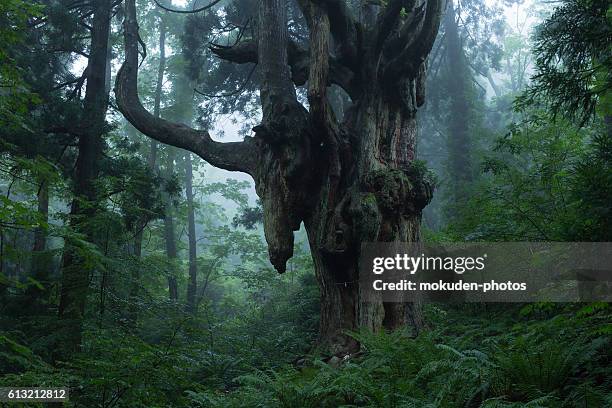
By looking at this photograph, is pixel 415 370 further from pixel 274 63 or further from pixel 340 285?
pixel 274 63

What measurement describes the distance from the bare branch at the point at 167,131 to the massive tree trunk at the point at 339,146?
0.02m

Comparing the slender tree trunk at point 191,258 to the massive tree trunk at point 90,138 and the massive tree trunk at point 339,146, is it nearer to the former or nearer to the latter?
the massive tree trunk at point 90,138

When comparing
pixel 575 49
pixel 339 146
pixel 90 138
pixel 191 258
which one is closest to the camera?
pixel 575 49

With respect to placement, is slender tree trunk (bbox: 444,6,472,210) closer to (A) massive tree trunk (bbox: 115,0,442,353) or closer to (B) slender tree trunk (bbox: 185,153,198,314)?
(B) slender tree trunk (bbox: 185,153,198,314)

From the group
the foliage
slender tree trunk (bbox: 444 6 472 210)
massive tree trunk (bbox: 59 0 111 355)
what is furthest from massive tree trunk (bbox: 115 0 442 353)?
slender tree trunk (bbox: 444 6 472 210)

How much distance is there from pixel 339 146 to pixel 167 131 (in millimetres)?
3260

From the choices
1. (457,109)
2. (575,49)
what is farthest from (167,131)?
(457,109)

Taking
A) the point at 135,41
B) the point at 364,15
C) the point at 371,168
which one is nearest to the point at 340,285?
the point at 371,168

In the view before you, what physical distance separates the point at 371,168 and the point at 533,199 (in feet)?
11.7

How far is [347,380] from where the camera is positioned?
4.38 metres

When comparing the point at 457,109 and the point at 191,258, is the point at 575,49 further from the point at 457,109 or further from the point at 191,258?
the point at 457,109

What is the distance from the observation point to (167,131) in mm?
9258

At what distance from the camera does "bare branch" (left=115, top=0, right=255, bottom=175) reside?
8703mm

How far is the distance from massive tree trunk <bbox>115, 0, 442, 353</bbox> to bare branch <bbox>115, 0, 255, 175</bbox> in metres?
0.02
